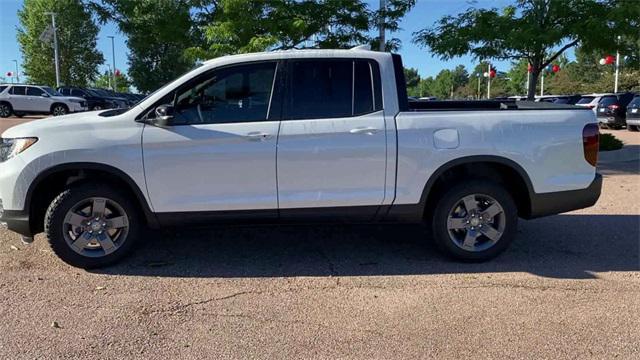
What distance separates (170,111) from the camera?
461cm

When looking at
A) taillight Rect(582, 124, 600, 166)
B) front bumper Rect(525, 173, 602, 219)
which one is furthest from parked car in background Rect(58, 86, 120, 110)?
taillight Rect(582, 124, 600, 166)

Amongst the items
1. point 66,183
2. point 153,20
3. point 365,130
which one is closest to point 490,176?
point 365,130

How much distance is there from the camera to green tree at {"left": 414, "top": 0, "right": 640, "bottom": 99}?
35.0 ft

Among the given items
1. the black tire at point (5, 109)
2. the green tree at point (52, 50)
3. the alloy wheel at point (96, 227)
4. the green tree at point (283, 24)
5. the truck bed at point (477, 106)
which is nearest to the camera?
the alloy wheel at point (96, 227)

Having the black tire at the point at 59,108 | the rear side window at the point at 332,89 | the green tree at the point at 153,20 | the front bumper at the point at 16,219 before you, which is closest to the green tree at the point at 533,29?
the green tree at the point at 153,20

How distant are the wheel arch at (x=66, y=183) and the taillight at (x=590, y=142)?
3867 mm

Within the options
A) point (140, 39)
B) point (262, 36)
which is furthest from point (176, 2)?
point (262, 36)

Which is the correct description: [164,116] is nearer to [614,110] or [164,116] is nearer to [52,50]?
[614,110]

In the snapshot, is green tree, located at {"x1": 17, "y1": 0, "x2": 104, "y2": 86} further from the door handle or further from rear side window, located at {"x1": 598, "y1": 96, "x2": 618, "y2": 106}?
the door handle

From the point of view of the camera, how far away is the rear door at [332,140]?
15.4 feet

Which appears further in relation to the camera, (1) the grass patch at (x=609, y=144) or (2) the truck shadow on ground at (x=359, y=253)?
(1) the grass patch at (x=609, y=144)

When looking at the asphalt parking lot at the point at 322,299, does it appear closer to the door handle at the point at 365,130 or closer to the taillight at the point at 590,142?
the taillight at the point at 590,142

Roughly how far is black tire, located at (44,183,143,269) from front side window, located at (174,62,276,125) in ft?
2.78

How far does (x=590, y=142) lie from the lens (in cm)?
501
